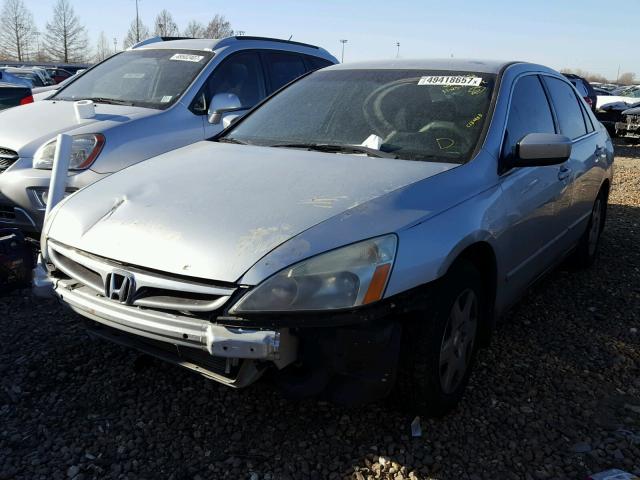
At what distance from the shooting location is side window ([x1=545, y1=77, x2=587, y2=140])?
4012mm

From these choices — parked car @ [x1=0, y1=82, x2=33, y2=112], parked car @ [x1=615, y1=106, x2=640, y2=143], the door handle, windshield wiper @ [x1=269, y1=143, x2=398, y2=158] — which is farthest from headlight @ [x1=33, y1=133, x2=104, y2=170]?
parked car @ [x1=615, y1=106, x2=640, y2=143]

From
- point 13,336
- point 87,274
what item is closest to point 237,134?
point 87,274

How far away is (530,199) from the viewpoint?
3.16m

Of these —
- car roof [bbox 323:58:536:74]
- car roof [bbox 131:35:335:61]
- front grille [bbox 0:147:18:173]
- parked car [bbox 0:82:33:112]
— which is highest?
car roof [bbox 323:58:536:74]

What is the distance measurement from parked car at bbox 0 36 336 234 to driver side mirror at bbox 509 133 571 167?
2169 millimetres

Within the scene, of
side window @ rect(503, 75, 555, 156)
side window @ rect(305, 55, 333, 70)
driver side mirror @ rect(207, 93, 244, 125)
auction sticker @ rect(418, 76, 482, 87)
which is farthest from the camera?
side window @ rect(305, 55, 333, 70)

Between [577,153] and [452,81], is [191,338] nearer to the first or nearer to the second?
[452,81]

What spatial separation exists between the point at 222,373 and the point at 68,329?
1.66m

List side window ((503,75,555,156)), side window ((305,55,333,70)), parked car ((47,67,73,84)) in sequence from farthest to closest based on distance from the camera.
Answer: parked car ((47,67,73,84))
side window ((305,55,333,70))
side window ((503,75,555,156))

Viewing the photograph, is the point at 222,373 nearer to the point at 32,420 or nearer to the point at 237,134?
the point at 32,420

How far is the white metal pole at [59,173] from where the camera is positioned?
10.4ft

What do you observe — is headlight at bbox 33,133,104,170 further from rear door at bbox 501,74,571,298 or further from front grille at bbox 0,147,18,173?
rear door at bbox 501,74,571,298

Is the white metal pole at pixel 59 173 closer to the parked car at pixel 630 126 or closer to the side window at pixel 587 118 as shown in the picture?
the side window at pixel 587 118

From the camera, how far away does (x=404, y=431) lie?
8.41ft
